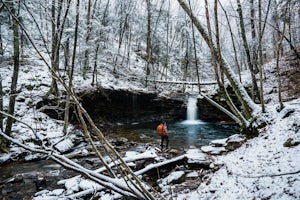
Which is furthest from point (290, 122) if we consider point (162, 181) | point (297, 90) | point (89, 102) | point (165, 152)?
point (89, 102)

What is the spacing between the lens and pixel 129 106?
18.2 m

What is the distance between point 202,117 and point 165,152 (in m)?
12.6

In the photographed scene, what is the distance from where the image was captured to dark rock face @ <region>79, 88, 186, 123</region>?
15.7 metres

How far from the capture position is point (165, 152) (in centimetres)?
813

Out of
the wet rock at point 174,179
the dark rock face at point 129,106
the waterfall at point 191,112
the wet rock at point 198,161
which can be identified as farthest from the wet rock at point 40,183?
the waterfall at point 191,112

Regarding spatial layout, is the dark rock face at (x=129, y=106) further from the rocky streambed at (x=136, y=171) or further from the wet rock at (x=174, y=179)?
the wet rock at (x=174, y=179)

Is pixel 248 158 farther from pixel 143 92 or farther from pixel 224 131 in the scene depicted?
pixel 143 92

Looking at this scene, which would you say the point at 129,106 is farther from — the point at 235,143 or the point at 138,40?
the point at 138,40

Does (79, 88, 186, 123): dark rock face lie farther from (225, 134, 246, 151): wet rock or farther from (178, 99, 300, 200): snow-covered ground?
(178, 99, 300, 200): snow-covered ground

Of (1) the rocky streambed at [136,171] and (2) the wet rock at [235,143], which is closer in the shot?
(1) the rocky streambed at [136,171]

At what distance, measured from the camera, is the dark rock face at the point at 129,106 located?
619 inches

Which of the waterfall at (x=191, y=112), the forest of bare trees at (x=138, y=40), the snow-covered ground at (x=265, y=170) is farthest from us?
the waterfall at (x=191, y=112)

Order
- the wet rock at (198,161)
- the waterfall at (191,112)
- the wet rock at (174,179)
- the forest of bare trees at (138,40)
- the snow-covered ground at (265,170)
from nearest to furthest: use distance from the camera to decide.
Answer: the forest of bare trees at (138,40) < the snow-covered ground at (265,170) < the wet rock at (174,179) < the wet rock at (198,161) < the waterfall at (191,112)

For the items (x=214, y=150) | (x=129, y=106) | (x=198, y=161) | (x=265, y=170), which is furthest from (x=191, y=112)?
(x=265, y=170)
